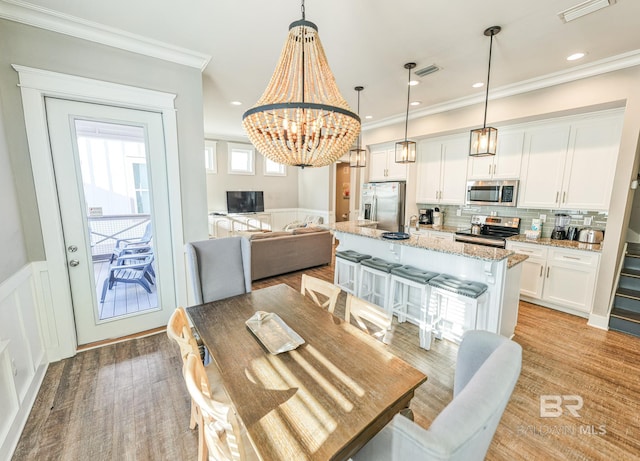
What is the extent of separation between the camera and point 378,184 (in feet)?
18.4

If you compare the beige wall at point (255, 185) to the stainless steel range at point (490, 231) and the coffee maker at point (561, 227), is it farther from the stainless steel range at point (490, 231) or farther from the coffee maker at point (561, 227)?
the coffee maker at point (561, 227)

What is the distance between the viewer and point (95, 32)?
226 centimetres

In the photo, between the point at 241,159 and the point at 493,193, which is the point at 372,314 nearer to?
the point at 493,193

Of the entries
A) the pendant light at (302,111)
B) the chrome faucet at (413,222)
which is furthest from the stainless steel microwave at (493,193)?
the pendant light at (302,111)

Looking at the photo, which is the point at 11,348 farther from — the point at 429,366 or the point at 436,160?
the point at 436,160

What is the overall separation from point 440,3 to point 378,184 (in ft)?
12.3

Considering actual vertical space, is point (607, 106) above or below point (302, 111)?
above

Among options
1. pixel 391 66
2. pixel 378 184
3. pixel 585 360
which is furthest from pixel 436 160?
Answer: pixel 585 360

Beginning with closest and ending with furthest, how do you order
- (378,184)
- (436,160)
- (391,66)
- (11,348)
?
(11,348), (391,66), (436,160), (378,184)

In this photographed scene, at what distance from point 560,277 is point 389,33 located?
350 centimetres

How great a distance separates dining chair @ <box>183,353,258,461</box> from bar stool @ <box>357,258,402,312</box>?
2285 mm

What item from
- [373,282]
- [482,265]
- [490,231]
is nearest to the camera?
[482,265]

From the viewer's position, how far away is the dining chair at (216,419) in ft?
2.81

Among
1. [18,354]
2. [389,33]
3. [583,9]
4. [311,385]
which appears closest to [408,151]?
[389,33]
